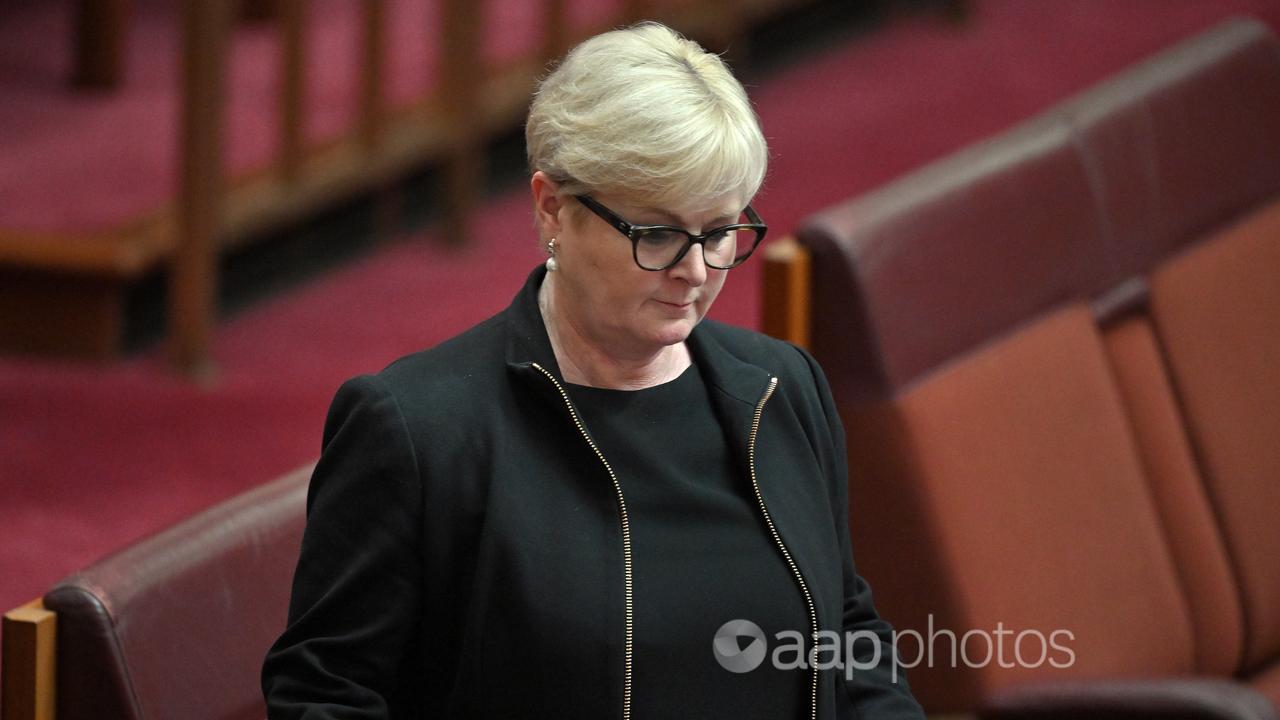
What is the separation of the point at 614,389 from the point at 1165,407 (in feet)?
3.32

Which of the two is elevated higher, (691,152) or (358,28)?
(358,28)

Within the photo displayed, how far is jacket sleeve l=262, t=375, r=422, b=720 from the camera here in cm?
111

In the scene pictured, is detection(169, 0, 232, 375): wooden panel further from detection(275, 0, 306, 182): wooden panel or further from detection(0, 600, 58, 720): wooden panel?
detection(0, 600, 58, 720): wooden panel

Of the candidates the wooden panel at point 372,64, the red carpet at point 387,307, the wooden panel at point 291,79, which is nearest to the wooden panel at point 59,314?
the red carpet at point 387,307

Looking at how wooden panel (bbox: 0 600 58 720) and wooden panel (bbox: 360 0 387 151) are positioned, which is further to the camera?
wooden panel (bbox: 360 0 387 151)

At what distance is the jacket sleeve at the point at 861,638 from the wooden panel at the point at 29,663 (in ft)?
1.73

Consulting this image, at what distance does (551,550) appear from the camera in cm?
116

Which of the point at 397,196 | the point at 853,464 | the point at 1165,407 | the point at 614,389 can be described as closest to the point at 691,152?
the point at 614,389

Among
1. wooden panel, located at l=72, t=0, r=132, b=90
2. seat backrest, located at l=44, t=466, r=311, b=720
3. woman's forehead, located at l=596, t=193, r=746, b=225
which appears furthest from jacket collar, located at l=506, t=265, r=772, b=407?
wooden panel, located at l=72, t=0, r=132, b=90

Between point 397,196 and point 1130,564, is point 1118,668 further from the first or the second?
point 397,196

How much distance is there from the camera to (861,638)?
131 centimetres

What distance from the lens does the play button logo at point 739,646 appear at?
1181 millimetres

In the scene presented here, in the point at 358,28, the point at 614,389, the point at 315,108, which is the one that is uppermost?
the point at 358,28

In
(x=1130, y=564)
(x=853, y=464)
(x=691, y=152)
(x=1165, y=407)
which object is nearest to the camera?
(x=691, y=152)
